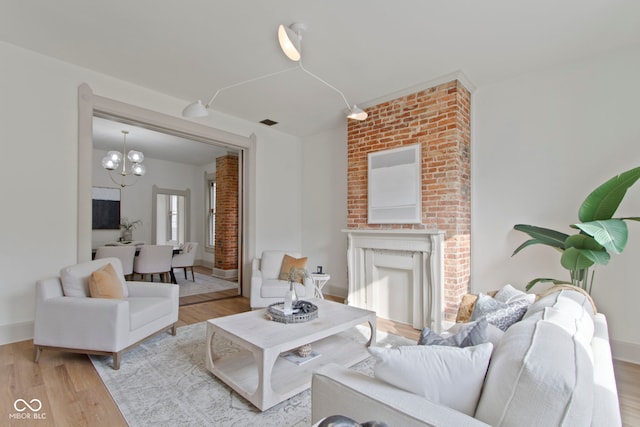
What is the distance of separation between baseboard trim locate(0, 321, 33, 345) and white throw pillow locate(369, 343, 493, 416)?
11.9 ft

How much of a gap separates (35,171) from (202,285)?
11.1 ft

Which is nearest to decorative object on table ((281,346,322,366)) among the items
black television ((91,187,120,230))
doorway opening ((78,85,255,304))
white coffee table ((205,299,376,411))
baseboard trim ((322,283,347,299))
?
white coffee table ((205,299,376,411))

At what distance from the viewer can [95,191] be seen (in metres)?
6.82

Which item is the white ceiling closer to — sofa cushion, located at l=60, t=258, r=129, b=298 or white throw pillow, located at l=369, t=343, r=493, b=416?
sofa cushion, located at l=60, t=258, r=129, b=298

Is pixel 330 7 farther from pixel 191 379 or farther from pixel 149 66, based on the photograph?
pixel 191 379

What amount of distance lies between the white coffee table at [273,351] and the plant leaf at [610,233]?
5.92 feet

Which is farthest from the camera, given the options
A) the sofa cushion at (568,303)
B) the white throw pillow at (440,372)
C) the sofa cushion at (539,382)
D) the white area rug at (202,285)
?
the white area rug at (202,285)

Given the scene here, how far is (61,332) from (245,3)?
3.02 metres

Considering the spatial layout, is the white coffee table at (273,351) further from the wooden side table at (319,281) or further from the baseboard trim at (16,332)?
the baseboard trim at (16,332)

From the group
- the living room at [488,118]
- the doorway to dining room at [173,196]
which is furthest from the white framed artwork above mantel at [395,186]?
the doorway to dining room at [173,196]

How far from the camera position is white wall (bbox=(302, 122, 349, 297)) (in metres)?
5.00

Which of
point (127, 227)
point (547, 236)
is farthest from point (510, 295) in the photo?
point (127, 227)

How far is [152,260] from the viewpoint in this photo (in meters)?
5.20

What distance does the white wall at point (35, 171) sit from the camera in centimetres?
289
